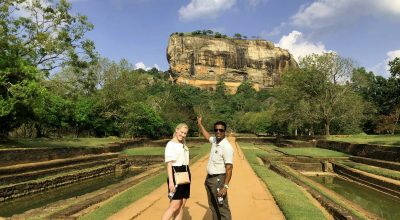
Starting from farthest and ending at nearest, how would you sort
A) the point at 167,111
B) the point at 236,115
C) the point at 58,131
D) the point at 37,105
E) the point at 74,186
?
the point at 236,115
the point at 167,111
the point at 58,131
the point at 37,105
the point at 74,186

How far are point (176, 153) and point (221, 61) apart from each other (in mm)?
156488

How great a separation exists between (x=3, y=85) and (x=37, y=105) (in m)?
2.09

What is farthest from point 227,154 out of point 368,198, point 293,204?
point 368,198

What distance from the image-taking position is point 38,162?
2012 centimetres

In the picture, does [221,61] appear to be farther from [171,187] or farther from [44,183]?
[171,187]

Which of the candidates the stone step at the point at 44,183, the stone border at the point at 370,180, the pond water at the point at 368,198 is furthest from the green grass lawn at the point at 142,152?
the pond water at the point at 368,198

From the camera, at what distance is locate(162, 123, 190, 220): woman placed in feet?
18.6

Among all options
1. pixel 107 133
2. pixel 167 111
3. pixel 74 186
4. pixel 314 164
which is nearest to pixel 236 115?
pixel 167 111

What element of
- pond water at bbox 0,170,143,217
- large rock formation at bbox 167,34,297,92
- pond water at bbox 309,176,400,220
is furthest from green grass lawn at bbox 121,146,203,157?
large rock formation at bbox 167,34,297,92

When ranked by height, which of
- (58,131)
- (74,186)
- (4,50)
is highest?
(4,50)

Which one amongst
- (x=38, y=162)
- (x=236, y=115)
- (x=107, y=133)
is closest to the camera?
(x=38, y=162)

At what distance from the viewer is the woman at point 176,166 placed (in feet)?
18.6

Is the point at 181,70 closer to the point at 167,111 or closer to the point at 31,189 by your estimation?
the point at 167,111

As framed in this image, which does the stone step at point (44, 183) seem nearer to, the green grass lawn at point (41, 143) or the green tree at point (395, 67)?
the green grass lawn at point (41, 143)
